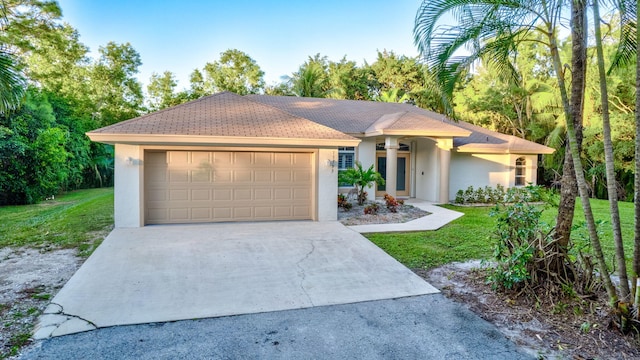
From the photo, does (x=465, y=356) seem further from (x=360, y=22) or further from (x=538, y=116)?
(x=538, y=116)

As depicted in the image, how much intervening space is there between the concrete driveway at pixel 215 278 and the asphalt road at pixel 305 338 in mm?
282

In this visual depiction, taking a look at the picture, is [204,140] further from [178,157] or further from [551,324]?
[551,324]

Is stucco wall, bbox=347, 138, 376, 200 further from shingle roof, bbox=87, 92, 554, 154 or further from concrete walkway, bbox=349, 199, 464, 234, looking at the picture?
concrete walkway, bbox=349, 199, 464, 234

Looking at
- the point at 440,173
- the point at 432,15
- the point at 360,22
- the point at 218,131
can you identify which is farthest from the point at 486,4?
the point at 360,22

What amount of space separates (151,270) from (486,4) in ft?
20.4

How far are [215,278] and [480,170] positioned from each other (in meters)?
13.5

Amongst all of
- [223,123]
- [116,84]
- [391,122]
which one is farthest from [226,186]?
[116,84]

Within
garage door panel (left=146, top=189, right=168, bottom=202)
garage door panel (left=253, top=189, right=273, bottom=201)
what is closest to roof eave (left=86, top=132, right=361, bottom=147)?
garage door panel (left=146, top=189, right=168, bottom=202)

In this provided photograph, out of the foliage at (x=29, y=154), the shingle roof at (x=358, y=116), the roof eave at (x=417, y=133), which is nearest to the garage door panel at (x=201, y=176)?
the shingle roof at (x=358, y=116)

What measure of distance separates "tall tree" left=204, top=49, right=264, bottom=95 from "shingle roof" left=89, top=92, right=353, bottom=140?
69.9 ft

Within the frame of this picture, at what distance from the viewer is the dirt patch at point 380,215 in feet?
34.4

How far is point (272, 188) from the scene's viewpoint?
1036 centimetres

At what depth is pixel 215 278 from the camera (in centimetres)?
559

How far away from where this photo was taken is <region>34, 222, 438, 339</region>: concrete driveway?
4367mm
